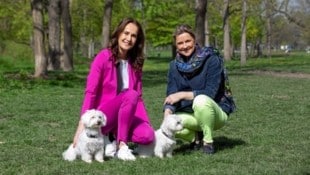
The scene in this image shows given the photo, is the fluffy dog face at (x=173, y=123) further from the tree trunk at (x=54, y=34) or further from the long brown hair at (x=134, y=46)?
the tree trunk at (x=54, y=34)

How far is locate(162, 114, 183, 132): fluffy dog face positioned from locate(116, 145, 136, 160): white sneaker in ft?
1.54

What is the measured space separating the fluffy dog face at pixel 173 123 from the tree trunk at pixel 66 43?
21486mm

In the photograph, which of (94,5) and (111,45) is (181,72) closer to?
(111,45)

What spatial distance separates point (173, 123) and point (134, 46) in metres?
0.97

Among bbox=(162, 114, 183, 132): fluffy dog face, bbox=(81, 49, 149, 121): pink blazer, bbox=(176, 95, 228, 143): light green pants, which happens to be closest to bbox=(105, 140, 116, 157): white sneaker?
bbox=(81, 49, 149, 121): pink blazer

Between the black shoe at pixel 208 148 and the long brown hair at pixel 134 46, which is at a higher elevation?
the long brown hair at pixel 134 46

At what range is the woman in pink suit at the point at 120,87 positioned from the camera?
5784 mm

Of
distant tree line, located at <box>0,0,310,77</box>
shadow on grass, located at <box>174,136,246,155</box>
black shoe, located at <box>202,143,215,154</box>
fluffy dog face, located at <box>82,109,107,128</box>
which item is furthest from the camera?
distant tree line, located at <box>0,0,310,77</box>

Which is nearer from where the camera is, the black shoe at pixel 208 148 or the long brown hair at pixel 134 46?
the long brown hair at pixel 134 46

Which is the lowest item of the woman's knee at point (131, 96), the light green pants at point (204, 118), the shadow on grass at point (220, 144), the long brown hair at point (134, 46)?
the shadow on grass at point (220, 144)

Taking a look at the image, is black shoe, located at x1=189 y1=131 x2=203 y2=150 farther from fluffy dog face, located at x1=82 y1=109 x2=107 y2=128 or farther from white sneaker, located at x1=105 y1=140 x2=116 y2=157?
fluffy dog face, located at x1=82 y1=109 x2=107 y2=128

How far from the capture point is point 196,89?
6.32m

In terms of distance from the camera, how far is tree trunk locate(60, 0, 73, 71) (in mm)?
27052

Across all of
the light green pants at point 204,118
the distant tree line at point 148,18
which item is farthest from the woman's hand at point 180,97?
the distant tree line at point 148,18
